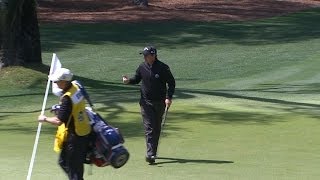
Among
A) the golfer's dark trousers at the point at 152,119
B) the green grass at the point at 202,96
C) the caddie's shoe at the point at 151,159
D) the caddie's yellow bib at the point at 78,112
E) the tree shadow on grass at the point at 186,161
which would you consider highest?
the caddie's yellow bib at the point at 78,112

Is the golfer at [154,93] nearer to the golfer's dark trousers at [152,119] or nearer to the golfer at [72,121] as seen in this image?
the golfer's dark trousers at [152,119]

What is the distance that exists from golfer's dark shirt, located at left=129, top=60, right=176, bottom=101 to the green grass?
102 centimetres

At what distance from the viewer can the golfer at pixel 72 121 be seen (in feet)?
29.9

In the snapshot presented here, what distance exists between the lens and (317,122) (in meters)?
16.9

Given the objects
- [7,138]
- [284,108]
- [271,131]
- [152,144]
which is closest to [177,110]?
[284,108]

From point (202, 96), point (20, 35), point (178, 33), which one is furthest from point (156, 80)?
point (178, 33)

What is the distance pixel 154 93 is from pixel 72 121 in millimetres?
3485

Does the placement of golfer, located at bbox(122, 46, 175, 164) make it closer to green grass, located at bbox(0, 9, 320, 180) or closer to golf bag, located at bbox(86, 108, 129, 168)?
green grass, located at bbox(0, 9, 320, 180)

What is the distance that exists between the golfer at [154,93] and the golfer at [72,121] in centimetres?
323

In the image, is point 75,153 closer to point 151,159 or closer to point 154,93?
point 151,159

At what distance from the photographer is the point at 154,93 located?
41.4 ft

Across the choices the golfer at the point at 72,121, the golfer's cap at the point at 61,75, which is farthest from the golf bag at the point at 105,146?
the golfer's cap at the point at 61,75

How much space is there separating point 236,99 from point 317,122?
4.54 metres

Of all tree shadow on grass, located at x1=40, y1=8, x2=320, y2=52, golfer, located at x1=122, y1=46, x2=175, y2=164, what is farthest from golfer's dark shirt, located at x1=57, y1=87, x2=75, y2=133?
tree shadow on grass, located at x1=40, y1=8, x2=320, y2=52
